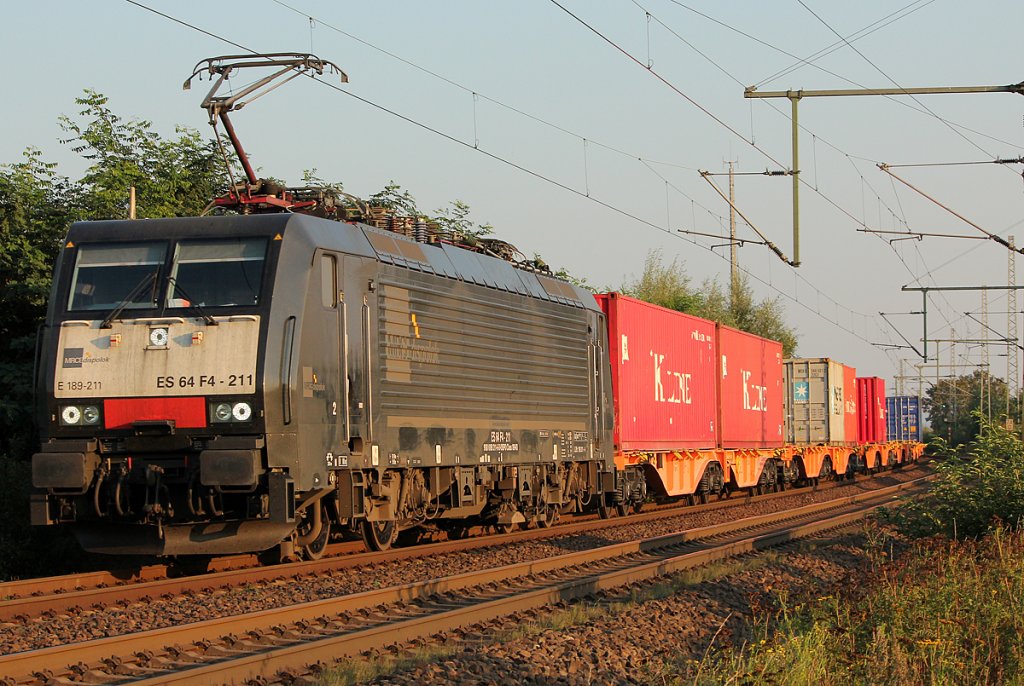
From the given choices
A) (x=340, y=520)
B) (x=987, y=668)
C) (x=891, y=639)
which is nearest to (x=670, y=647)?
(x=891, y=639)

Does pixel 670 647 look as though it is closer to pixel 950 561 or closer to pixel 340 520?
pixel 950 561

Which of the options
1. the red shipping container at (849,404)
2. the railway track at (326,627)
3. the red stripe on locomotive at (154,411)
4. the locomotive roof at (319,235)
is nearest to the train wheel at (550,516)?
the railway track at (326,627)

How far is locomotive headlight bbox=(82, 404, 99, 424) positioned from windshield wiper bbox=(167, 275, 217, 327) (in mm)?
1303

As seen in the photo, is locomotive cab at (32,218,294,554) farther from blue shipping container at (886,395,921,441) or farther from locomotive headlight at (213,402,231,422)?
blue shipping container at (886,395,921,441)

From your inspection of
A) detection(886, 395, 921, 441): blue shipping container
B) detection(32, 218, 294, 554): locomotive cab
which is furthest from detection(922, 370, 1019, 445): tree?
detection(32, 218, 294, 554): locomotive cab

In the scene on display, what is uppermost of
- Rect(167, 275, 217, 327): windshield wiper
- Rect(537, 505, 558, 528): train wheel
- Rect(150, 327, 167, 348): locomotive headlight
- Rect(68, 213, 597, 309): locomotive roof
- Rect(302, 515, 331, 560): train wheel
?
Rect(68, 213, 597, 309): locomotive roof

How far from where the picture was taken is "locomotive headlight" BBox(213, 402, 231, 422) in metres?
11.5

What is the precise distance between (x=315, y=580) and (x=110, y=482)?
7.28 ft

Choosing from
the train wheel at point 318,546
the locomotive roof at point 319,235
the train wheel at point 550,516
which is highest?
the locomotive roof at point 319,235

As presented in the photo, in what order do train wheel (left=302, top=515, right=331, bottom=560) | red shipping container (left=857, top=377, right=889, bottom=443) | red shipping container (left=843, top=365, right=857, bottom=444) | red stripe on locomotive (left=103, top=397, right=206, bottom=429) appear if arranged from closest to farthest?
1. red stripe on locomotive (left=103, top=397, right=206, bottom=429)
2. train wheel (left=302, top=515, right=331, bottom=560)
3. red shipping container (left=843, top=365, right=857, bottom=444)
4. red shipping container (left=857, top=377, right=889, bottom=443)

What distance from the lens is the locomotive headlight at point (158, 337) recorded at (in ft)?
38.6

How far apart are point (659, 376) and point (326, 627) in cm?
1462

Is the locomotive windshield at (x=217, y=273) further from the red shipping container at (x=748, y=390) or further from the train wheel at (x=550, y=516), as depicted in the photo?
the red shipping container at (x=748, y=390)

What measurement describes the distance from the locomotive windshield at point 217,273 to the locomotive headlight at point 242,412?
1.01 m
